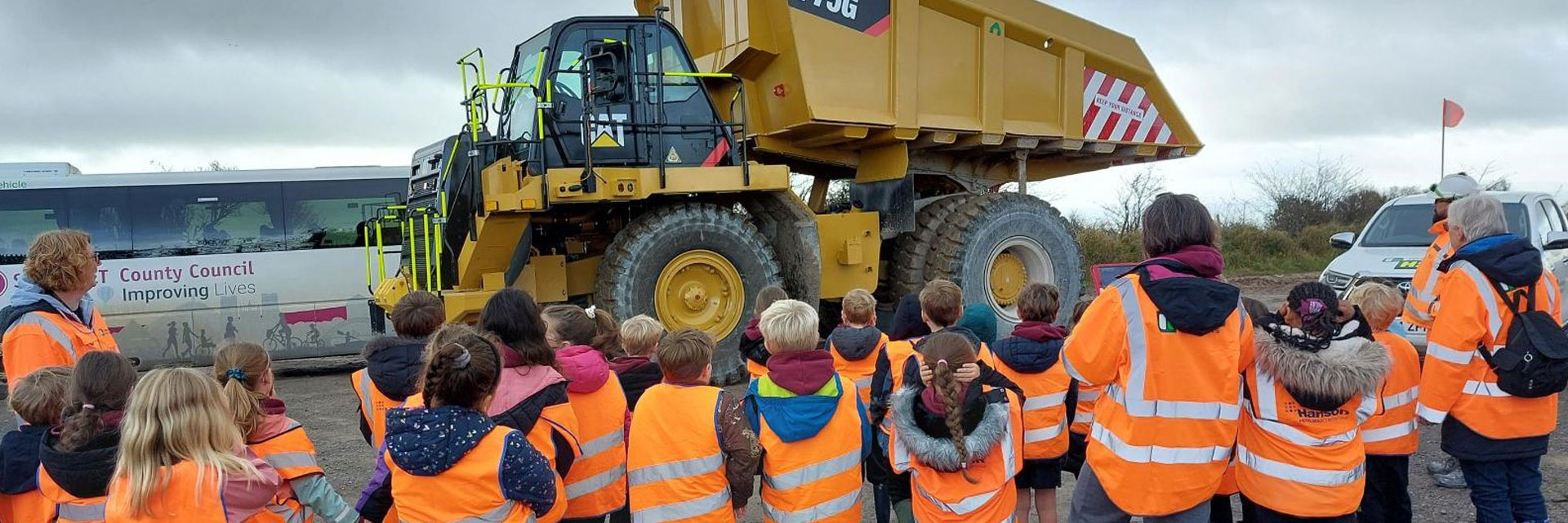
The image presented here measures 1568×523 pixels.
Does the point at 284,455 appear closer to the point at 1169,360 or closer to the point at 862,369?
the point at 862,369

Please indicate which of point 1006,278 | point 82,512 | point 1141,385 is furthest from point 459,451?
point 1006,278

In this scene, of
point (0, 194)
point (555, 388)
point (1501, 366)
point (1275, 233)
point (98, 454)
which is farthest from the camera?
point (1275, 233)

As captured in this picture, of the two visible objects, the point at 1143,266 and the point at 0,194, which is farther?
the point at 0,194

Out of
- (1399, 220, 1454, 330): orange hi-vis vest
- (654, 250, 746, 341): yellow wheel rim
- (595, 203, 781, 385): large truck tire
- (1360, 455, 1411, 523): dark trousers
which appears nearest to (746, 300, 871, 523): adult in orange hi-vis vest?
(1360, 455, 1411, 523): dark trousers

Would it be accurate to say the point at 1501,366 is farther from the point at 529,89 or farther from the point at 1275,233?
the point at 1275,233

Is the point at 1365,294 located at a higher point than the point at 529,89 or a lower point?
lower

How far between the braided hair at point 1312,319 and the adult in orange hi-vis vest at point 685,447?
1682mm

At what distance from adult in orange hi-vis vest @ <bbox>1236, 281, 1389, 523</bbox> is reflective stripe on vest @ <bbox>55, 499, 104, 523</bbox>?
3347 mm

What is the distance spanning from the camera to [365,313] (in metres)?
9.85

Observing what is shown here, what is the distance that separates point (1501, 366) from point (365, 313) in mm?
9370

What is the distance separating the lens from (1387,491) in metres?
3.77

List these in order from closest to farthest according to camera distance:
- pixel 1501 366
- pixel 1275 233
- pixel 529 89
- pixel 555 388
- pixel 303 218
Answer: pixel 555 388 → pixel 1501 366 → pixel 529 89 → pixel 303 218 → pixel 1275 233

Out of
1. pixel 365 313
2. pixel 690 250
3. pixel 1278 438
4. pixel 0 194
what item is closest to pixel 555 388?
pixel 1278 438

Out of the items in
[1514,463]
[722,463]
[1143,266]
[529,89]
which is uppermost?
[529,89]
